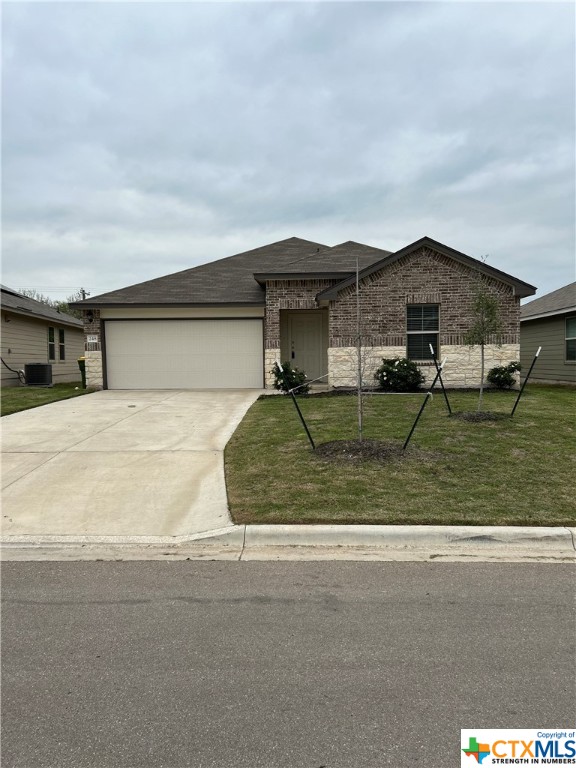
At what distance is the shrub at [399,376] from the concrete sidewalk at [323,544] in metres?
10.2

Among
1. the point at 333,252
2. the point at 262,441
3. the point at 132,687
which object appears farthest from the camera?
the point at 333,252

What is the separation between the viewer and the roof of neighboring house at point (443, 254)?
604 inches

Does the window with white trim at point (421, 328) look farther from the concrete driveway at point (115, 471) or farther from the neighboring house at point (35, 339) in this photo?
the neighboring house at point (35, 339)

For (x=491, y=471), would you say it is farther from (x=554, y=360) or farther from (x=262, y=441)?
(x=554, y=360)

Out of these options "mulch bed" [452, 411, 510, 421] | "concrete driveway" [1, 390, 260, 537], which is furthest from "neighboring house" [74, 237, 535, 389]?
"mulch bed" [452, 411, 510, 421]

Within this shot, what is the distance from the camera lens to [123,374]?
695 inches

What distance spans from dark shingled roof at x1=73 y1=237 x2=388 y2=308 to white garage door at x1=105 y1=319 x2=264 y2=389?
768mm

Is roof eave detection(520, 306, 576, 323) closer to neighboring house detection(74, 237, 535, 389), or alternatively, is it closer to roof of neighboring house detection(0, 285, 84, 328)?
neighboring house detection(74, 237, 535, 389)

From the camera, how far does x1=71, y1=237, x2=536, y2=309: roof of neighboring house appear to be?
15438 millimetres

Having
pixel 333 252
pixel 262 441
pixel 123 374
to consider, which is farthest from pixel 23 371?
pixel 262 441

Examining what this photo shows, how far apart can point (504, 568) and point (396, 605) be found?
3.98ft

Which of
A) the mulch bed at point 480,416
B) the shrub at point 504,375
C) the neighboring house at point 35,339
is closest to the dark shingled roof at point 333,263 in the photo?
the shrub at point 504,375

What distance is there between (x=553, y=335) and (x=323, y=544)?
61.1 feet

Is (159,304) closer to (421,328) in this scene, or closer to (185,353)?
(185,353)
